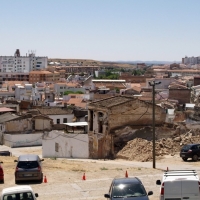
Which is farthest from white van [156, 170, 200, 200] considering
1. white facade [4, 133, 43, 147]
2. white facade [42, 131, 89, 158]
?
white facade [4, 133, 43, 147]

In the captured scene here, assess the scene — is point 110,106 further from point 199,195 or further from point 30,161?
point 199,195

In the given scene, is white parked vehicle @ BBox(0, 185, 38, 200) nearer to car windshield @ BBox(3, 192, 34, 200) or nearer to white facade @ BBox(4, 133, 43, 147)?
car windshield @ BBox(3, 192, 34, 200)

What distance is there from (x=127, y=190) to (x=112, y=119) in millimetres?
24600

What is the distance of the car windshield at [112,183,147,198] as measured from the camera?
1653cm

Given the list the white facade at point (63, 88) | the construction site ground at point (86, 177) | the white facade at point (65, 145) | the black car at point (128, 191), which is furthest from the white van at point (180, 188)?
the white facade at point (63, 88)

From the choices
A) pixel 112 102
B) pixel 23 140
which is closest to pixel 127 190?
pixel 112 102

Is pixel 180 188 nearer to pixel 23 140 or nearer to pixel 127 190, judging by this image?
pixel 127 190

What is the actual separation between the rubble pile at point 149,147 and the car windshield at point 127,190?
18757 millimetres

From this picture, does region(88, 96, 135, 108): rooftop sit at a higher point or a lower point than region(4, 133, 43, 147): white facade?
higher

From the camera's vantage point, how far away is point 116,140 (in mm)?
40656

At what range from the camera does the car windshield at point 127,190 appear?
54.2ft

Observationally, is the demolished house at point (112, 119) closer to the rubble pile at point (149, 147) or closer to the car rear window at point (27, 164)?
the rubble pile at point (149, 147)

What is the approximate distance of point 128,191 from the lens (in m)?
16.6

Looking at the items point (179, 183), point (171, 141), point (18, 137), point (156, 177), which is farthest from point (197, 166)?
point (18, 137)
